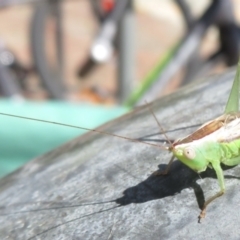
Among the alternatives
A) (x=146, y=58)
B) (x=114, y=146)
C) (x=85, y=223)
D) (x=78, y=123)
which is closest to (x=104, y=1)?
(x=146, y=58)

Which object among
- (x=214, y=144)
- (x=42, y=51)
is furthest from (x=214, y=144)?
(x=42, y=51)

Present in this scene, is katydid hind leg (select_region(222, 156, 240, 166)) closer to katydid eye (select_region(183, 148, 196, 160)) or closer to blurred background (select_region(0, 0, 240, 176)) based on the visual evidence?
katydid eye (select_region(183, 148, 196, 160))

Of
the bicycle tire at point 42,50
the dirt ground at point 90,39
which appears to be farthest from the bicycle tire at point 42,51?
the dirt ground at point 90,39

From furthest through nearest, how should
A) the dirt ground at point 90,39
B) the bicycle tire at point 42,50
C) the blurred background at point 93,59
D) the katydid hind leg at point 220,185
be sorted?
the dirt ground at point 90,39
the bicycle tire at point 42,50
the blurred background at point 93,59
the katydid hind leg at point 220,185

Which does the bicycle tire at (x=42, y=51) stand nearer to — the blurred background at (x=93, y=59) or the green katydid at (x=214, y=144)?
the blurred background at (x=93, y=59)

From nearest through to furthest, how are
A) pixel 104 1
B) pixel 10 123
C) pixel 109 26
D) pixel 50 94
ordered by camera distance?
pixel 10 123 < pixel 109 26 < pixel 104 1 < pixel 50 94

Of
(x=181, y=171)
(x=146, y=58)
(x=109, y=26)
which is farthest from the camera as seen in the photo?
(x=146, y=58)

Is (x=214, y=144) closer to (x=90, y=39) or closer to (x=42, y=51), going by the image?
Result: (x=42, y=51)

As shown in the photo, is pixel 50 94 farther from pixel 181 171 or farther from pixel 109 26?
pixel 181 171
